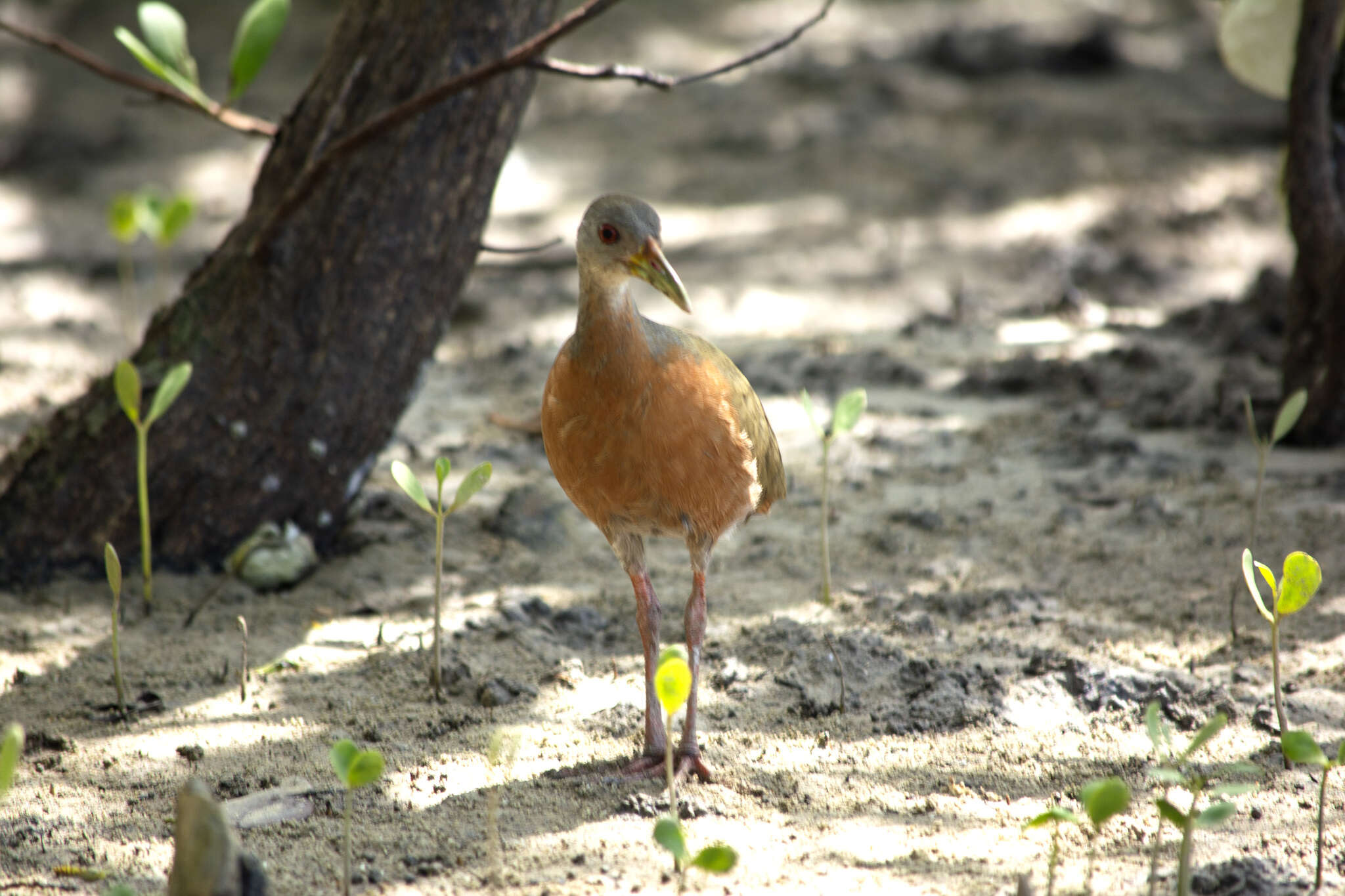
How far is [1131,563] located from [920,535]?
2.37 feet

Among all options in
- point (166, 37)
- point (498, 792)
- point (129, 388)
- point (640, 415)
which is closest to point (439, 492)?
point (640, 415)

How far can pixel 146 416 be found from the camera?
3547 mm

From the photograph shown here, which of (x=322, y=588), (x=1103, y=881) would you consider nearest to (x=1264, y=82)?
(x=1103, y=881)

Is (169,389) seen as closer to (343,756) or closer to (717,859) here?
(343,756)

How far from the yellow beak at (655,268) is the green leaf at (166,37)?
1.63 m

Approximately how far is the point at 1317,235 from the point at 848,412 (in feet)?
6.76

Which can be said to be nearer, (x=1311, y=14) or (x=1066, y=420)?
(x=1311, y=14)

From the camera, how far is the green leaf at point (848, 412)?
12.0 feet

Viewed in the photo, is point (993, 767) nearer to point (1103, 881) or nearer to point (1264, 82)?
point (1103, 881)

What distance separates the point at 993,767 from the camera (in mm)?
2871

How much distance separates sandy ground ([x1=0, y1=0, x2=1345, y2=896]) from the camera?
2619 millimetres


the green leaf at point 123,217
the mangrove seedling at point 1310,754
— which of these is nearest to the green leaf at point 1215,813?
the mangrove seedling at point 1310,754

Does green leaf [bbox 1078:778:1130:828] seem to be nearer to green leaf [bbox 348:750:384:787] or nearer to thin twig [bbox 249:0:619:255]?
green leaf [bbox 348:750:384:787]

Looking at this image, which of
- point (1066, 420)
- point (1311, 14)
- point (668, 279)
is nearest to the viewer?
point (668, 279)
